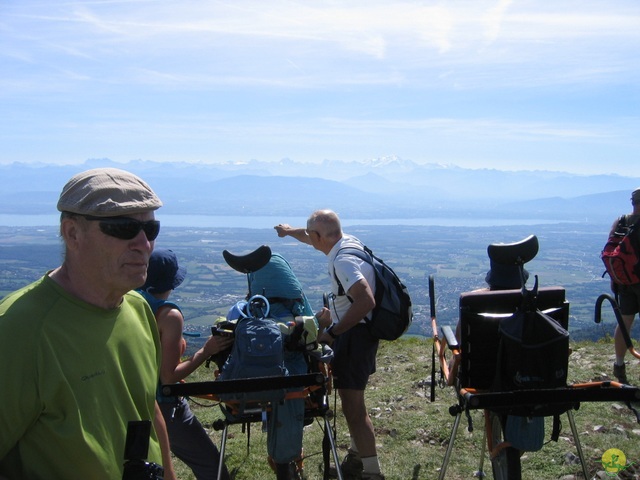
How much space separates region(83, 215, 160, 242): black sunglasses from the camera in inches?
89.0

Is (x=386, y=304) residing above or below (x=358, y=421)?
above

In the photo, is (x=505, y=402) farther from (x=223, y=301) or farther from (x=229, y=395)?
(x=223, y=301)

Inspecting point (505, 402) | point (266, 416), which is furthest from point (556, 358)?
point (266, 416)

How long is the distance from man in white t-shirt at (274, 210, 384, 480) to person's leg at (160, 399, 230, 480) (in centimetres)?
123

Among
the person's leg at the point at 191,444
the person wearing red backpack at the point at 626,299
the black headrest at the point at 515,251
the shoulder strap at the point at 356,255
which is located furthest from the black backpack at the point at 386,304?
the person wearing red backpack at the point at 626,299

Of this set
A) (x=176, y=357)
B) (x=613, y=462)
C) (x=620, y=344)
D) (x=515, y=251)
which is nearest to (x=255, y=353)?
(x=176, y=357)

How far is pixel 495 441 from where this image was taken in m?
4.39

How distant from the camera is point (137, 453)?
6.95ft

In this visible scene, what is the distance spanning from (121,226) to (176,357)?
73.4 inches

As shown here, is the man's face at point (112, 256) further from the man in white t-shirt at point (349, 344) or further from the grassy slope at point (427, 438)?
the grassy slope at point (427, 438)

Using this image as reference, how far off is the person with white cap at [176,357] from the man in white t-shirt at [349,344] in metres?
1.20

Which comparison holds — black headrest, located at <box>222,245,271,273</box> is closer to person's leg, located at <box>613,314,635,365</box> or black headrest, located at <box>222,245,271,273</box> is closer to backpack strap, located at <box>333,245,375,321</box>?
backpack strap, located at <box>333,245,375,321</box>

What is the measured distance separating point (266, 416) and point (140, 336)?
1641 millimetres

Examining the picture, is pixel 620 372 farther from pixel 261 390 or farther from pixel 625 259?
pixel 261 390
